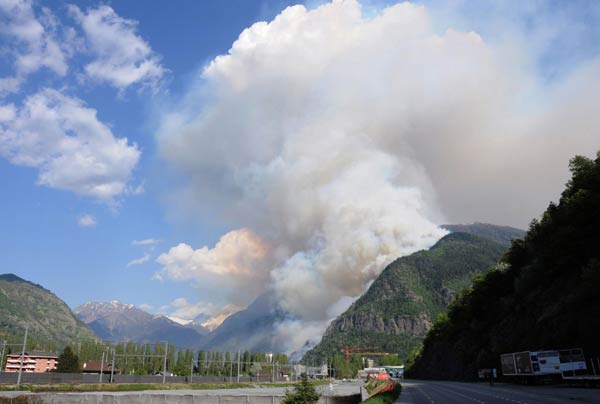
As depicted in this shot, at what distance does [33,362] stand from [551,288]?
169519mm

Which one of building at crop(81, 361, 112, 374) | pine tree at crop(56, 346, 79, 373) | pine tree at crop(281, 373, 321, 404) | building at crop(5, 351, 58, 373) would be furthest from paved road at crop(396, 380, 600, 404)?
building at crop(5, 351, 58, 373)

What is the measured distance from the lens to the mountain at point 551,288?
183ft

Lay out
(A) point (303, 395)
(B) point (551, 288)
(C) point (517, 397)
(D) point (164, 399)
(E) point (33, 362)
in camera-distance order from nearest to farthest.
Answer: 1. (A) point (303, 395)
2. (D) point (164, 399)
3. (C) point (517, 397)
4. (B) point (551, 288)
5. (E) point (33, 362)

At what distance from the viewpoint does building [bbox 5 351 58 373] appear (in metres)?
157

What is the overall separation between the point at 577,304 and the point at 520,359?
453 inches

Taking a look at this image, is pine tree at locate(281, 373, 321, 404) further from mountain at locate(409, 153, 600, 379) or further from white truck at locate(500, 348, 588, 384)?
white truck at locate(500, 348, 588, 384)

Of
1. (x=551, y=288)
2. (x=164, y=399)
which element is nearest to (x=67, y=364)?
(x=164, y=399)

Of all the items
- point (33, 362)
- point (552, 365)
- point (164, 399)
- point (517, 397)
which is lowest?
point (517, 397)

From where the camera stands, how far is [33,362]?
165 meters

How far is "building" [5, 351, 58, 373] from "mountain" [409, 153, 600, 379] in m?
138

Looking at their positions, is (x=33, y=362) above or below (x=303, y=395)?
above

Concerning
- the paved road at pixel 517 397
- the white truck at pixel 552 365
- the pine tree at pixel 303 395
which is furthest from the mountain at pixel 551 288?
the pine tree at pixel 303 395

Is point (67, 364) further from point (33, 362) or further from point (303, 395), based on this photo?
point (303, 395)

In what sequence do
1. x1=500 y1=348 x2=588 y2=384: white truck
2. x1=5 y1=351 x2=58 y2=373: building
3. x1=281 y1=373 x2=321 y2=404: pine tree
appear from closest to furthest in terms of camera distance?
x1=281 y1=373 x2=321 y2=404: pine tree < x1=500 y1=348 x2=588 y2=384: white truck < x1=5 y1=351 x2=58 y2=373: building
